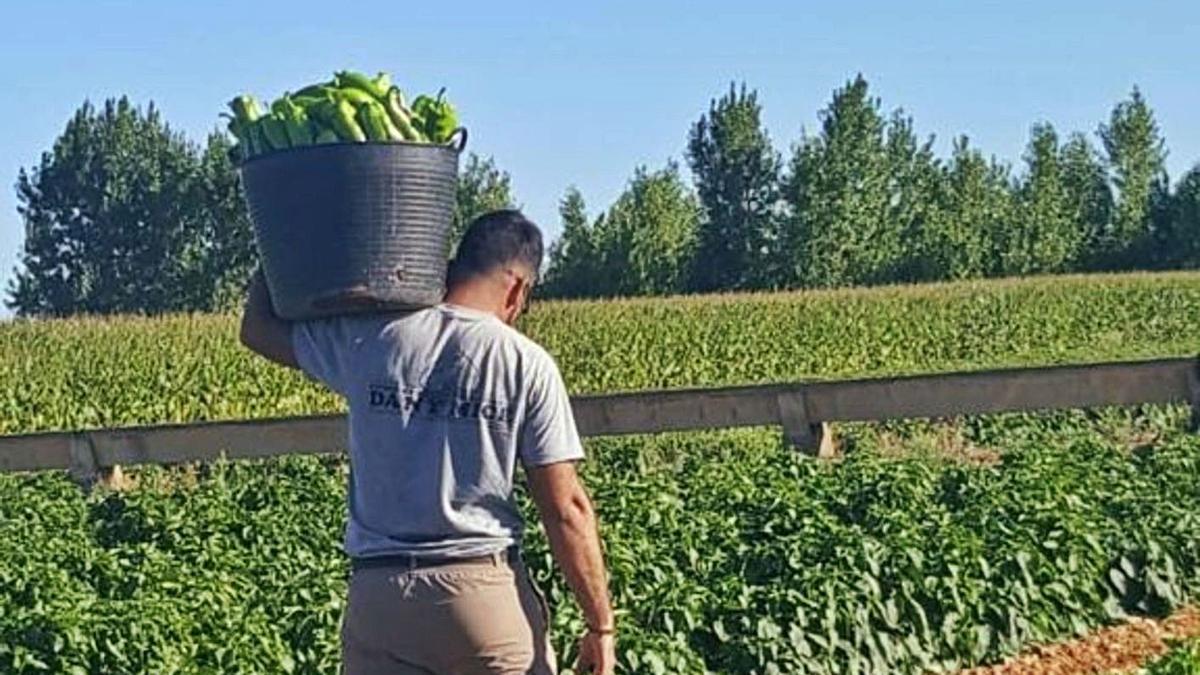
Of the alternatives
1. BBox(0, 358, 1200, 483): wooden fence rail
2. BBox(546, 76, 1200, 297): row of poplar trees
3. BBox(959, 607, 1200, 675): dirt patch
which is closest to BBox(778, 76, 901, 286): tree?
BBox(546, 76, 1200, 297): row of poplar trees

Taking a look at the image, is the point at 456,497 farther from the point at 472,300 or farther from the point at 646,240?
the point at 646,240

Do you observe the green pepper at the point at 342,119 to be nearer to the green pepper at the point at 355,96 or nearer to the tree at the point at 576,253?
the green pepper at the point at 355,96

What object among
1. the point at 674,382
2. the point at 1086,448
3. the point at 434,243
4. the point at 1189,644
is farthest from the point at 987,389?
the point at 674,382

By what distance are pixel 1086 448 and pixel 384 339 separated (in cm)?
838

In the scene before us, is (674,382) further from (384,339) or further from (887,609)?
(384,339)

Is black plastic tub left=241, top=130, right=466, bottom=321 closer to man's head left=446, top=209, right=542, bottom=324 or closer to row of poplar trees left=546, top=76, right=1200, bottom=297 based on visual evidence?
man's head left=446, top=209, right=542, bottom=324

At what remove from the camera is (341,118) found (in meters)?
4.30

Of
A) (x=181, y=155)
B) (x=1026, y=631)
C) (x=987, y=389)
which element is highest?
(x=181, y=155)

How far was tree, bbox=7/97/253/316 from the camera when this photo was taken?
2640 inches

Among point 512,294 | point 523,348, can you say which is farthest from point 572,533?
point 512,294

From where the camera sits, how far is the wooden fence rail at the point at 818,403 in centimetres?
1247

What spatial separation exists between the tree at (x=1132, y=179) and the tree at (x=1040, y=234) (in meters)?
1.72

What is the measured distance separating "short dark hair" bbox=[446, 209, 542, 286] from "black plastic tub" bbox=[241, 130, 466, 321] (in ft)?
0.21

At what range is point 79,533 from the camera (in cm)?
1038
